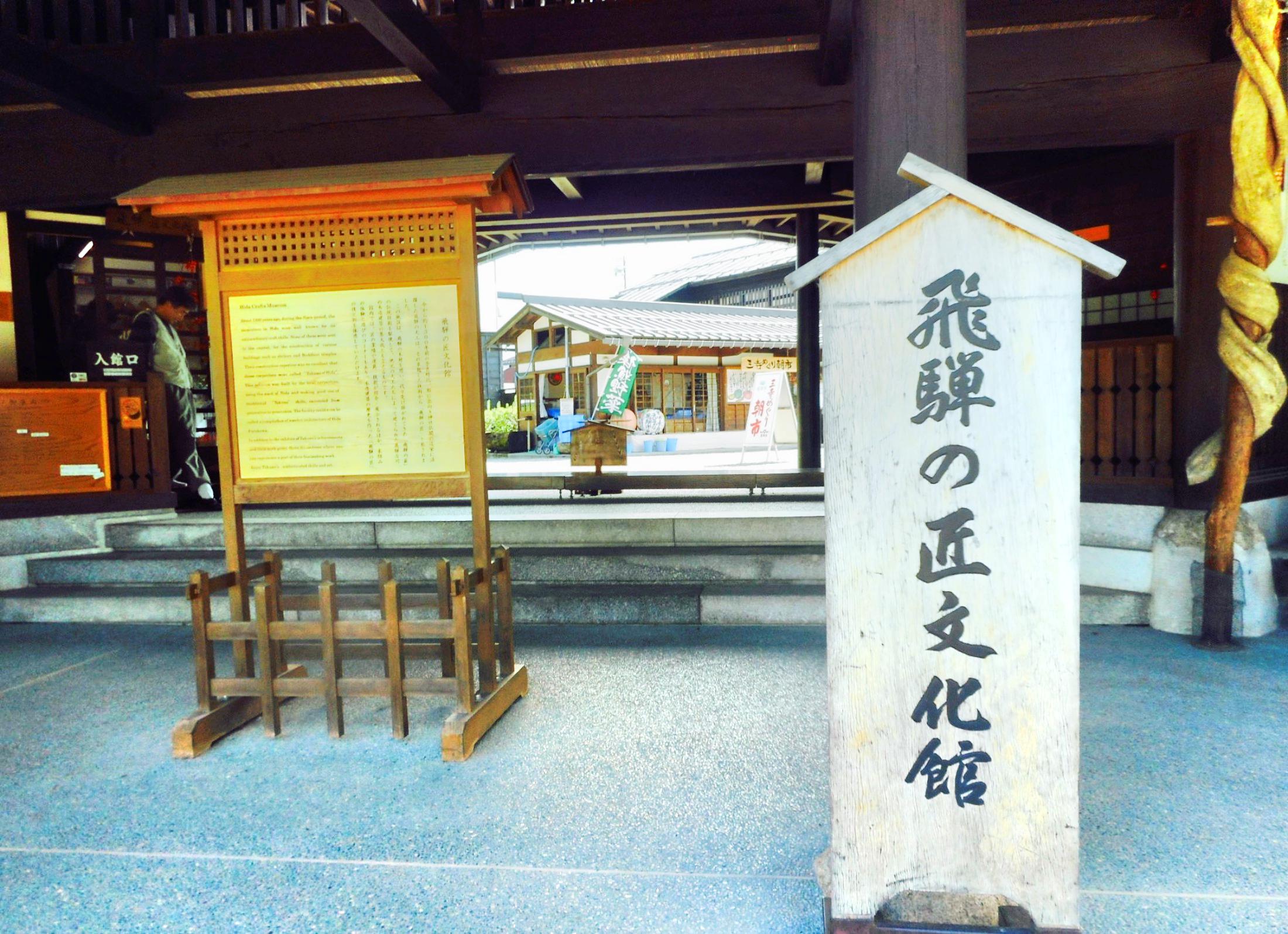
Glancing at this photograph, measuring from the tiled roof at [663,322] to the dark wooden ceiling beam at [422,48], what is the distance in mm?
12842

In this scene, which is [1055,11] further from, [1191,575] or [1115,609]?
[1115,609]

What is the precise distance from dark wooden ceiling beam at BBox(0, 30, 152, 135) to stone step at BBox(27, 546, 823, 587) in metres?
2.83

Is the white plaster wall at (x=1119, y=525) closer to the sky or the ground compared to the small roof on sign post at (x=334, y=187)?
closer to the ground

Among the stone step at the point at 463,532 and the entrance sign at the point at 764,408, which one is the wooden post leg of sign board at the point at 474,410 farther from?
the entrance sign at the point at 764,408

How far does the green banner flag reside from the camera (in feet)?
43.0

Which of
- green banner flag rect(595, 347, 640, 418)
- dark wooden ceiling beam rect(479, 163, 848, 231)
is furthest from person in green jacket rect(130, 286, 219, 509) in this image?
green banner flag rect(595, 347, 640, 418)

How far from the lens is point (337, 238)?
10.7 ft

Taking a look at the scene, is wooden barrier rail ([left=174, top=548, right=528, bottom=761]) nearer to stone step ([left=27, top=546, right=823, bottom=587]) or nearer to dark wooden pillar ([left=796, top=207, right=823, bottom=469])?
stone step ([left=27, top=546, right=823, bottom=587])

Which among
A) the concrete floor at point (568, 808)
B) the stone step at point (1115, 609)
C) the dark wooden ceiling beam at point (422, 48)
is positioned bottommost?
the concrete floor at point (568, 808)

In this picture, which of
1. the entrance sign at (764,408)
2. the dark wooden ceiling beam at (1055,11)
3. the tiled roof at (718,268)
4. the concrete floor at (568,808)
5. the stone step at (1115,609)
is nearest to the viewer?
the concrete floor at (568,808)

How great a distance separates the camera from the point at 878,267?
1702 mm

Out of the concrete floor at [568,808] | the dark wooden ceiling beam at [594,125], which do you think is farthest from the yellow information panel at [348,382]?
the dark wooden ceiling beam at [594,125]

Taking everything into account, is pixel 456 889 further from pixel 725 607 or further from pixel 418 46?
pixel 418 46

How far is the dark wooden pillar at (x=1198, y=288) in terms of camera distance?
4.21m
